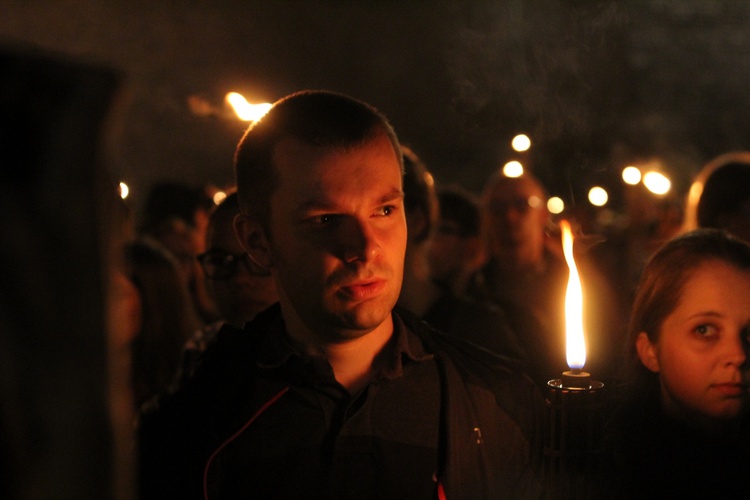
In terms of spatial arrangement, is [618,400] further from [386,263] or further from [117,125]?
[117,125]

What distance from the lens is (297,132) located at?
1891 mm

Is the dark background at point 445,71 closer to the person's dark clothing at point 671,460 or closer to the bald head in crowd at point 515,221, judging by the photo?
the bald head in crowd at point 515,221

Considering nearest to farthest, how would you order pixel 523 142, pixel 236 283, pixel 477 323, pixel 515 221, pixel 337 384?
pixel 337 384 < pixel 477 323 < pixel 236 283 < pixel 523 142 < pixel 515 221

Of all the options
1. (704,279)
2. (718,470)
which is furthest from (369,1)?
(718,470)

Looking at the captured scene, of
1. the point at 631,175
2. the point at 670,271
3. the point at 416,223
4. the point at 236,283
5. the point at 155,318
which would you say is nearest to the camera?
the point at 670,271

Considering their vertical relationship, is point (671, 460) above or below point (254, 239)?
below

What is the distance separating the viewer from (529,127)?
3.00 meters

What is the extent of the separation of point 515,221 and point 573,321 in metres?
3.27

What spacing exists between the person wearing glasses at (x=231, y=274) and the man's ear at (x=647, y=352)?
1472 millimetres

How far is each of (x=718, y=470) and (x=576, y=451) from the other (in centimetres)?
81

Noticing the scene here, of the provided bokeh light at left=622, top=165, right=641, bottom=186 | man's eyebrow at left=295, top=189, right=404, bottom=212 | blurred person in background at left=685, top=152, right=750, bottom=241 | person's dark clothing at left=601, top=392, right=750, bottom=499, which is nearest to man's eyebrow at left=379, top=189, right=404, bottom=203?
man's eyebrow at left=295, top=189, right=404, bottom=212

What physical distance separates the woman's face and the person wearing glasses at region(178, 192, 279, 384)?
5.23 feet

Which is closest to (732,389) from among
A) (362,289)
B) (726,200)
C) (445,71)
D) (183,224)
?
(362,289)

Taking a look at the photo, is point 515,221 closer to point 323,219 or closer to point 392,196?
point 392,196
